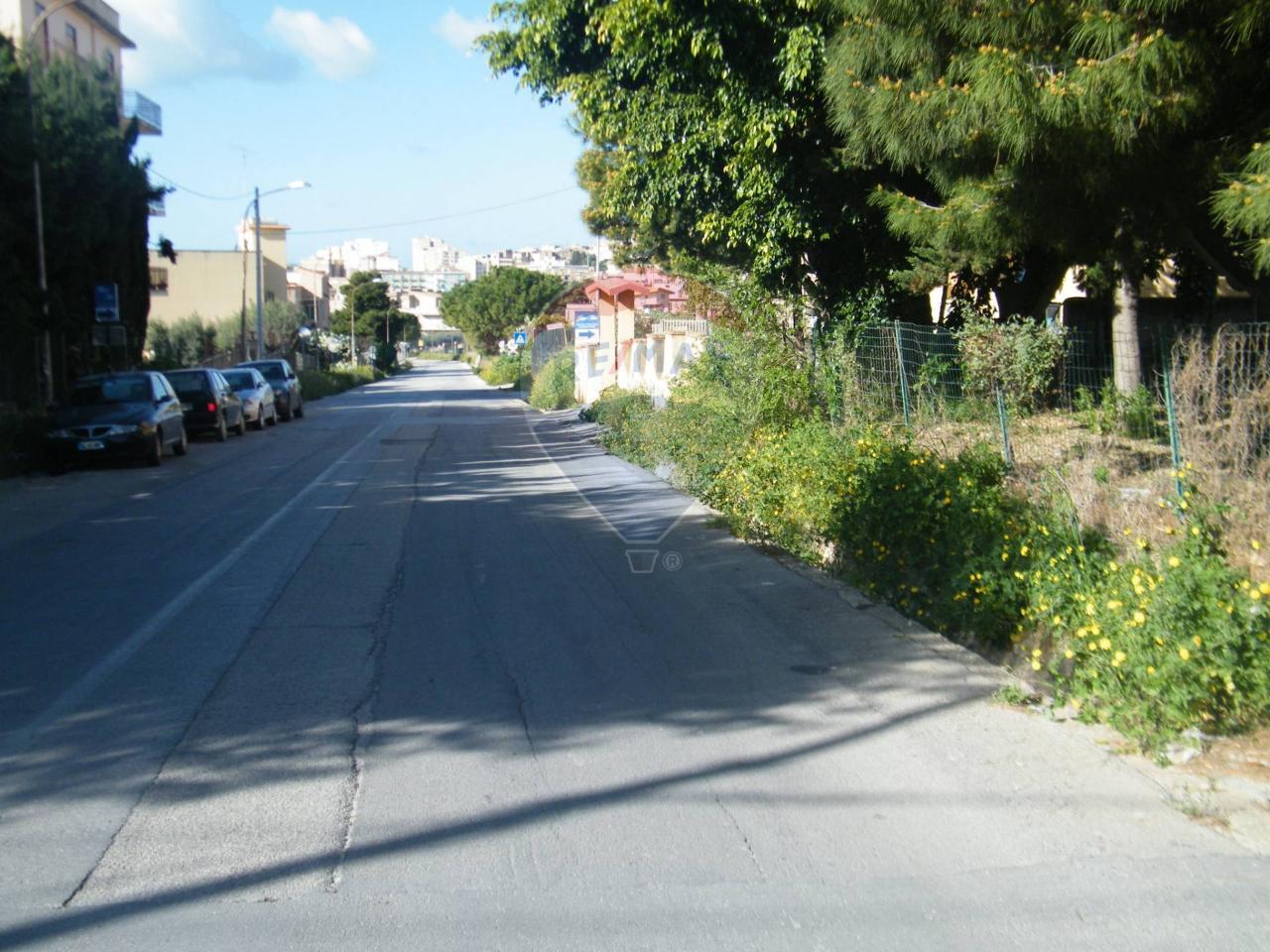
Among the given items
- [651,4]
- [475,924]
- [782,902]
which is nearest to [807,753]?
[782,902]

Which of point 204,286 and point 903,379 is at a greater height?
point 204,286

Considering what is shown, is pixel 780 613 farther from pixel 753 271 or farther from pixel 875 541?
pixel 753 271

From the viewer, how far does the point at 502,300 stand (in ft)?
345

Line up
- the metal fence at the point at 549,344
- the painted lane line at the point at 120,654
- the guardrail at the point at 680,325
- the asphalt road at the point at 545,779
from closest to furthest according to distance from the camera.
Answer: the asphalt road at the point at 545,779
the painted lane line at the point at 120,654
the guardrail at the point at 680,325
the metal fence at the point at 549,344

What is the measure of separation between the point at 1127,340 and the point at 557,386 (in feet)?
94.1

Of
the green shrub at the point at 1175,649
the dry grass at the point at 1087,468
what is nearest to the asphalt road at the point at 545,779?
the green shrub at the point at 1175,649

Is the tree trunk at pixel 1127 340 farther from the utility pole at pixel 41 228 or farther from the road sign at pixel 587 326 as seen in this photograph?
the road sign at pixel 587 326

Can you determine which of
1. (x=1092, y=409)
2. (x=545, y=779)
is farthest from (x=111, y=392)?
(x=545, y=779)

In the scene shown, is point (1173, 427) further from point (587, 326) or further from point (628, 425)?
point (587, 326)

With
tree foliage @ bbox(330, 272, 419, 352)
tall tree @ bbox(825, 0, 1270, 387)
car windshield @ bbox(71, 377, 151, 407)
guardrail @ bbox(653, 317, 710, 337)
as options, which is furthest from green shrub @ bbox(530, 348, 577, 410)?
tree foliage @ bbox(330, 272, 419, 352)

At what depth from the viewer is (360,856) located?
16.0 feet

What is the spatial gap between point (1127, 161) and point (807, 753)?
18.1ft

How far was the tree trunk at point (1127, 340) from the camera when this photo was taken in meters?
12.0

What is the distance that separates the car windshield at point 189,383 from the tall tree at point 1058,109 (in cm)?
1920
